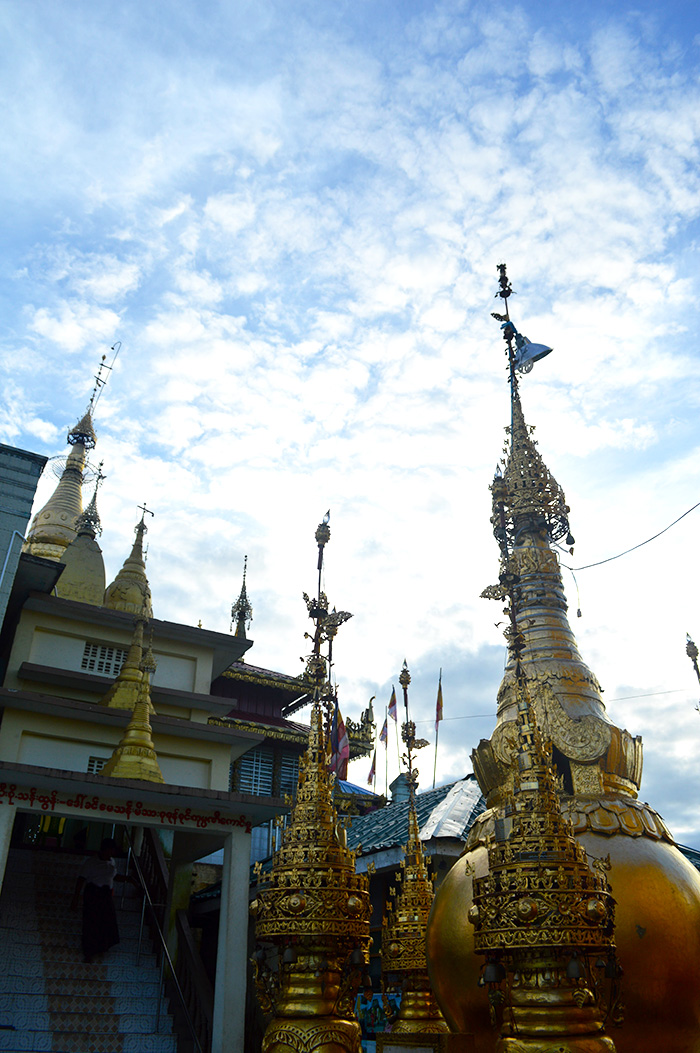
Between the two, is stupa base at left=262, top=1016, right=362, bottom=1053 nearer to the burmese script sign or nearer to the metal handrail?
the burmese script sign

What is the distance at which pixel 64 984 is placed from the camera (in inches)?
500

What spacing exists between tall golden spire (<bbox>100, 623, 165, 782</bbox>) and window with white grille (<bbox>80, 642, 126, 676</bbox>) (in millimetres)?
2788

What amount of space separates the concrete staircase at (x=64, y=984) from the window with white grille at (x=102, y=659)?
456cm

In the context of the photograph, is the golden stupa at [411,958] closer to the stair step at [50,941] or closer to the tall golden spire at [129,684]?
the stair step at [50,941]

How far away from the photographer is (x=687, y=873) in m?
7.38

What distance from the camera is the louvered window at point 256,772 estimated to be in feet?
79.1

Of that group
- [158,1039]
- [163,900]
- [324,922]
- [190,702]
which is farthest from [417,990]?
[190,702]

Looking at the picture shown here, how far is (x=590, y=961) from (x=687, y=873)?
2255mm

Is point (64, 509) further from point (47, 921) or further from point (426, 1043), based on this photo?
point (426, 1043)

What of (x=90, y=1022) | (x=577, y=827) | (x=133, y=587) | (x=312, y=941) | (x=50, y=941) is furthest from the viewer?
(x=133, y=587)

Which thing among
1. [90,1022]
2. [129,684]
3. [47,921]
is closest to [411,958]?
[90,1022]

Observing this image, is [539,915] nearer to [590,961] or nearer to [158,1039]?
[590,961]

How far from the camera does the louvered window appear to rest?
24109 millimetres

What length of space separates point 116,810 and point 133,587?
10473 mm
